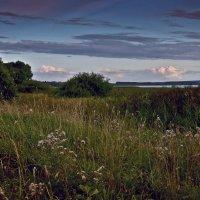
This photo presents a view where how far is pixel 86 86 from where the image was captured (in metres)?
30.5

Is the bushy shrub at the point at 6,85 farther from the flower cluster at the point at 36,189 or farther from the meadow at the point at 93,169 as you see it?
the flower cluster at the point at 36,189

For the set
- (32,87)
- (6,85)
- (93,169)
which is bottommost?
(93,169)

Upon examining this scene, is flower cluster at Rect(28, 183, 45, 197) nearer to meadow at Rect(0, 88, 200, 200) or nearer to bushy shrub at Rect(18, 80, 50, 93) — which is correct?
meadow at Rect(0, 88, 200, 200)

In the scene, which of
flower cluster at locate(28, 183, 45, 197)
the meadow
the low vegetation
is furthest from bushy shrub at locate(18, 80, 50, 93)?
flower cluster at locate(28, 183, 45, 197)

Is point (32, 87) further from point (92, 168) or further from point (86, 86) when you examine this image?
point (92, 168)

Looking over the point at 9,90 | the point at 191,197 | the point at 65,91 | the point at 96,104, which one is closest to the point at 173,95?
the point at 96,104

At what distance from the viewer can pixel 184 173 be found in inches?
259

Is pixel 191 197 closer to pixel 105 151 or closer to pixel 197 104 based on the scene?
pixel 105 151

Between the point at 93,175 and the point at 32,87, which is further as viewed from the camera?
the point at 32,87

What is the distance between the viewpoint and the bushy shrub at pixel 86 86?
2938 cm

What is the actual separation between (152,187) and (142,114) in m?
8.45

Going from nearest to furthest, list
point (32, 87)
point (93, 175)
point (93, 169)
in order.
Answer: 1. point (93, 175)
2. point (93, 169)
3. point (32, 87)

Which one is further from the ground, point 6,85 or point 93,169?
point 6,85

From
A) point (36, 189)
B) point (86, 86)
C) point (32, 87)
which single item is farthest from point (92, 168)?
point (32, 87)
